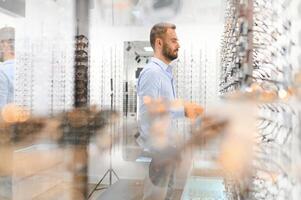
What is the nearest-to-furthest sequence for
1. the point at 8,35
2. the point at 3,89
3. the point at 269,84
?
the point at 269,84 → the point at 3,89 → the point at 8,35

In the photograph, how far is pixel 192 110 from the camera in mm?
665

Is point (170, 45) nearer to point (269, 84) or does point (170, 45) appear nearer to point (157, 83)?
point (157, 83)

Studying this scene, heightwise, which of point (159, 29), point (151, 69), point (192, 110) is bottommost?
point (192, 110)

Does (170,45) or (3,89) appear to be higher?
(170,45)

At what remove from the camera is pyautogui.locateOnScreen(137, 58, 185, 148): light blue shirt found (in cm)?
74

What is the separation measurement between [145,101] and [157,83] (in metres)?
0.06

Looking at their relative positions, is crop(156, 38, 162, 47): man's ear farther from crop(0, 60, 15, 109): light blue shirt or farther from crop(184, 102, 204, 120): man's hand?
crop(0, 60, 15, 109): light blue shirt

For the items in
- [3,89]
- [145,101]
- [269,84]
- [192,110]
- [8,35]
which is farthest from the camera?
[8,35]

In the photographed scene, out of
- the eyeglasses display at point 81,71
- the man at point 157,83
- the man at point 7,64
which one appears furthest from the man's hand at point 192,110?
the man at point 7,64

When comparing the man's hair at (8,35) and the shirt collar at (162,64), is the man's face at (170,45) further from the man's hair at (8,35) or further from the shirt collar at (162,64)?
the man's hair at (8,35)

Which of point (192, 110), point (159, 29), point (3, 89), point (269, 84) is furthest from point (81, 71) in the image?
point (269, 84)

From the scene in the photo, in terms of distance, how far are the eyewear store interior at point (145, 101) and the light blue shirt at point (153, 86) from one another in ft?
0.07

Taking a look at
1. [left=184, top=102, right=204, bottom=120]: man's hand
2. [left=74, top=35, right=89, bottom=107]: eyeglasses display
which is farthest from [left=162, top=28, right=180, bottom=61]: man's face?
[left=74, top=35, right=89, bottom=107]: eyeglasses display

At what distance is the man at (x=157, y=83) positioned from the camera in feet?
2.37
